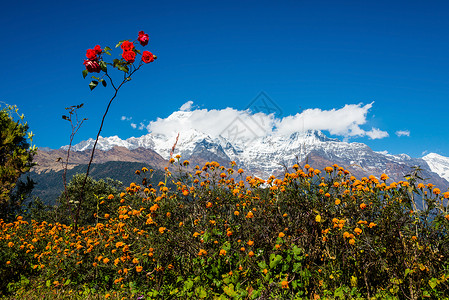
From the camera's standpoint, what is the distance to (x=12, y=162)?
10047 mm

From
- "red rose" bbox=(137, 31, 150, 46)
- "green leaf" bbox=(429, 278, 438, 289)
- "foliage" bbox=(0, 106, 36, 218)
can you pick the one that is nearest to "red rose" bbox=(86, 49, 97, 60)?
"red rose" bbox=(137, 31, 150, 46)

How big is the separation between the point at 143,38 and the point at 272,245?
11.2ft

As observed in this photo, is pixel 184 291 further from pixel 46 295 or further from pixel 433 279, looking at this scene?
pixel 433 279

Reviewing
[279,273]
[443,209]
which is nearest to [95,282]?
[279,273]

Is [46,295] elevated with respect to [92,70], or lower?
lower

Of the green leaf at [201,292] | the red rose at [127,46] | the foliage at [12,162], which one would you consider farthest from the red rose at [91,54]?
the foliage at [12,162]

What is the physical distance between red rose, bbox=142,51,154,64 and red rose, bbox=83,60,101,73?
58cm

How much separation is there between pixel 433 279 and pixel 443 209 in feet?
→ 2.70

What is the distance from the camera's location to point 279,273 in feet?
11.7

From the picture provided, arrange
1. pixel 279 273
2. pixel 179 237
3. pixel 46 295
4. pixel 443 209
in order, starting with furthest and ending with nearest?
pixel 46 295, pixel 179 237, pixel 279 273, pixel 443 209

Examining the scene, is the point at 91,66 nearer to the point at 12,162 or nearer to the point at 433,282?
the point at 433,282

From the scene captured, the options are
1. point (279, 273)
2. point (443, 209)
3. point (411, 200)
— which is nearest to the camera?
point (443, 209)

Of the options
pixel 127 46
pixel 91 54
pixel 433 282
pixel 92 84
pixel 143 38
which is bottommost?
pixel 433 282

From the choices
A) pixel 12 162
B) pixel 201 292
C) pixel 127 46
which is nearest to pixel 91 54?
pixel 127 46
